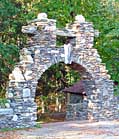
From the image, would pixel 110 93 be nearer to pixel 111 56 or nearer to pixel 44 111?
pixel 111 56

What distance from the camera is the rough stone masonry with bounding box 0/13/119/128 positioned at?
13312mm

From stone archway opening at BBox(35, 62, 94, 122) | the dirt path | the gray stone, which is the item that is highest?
stone archway opening at BBox(35, 62, 94, 122)

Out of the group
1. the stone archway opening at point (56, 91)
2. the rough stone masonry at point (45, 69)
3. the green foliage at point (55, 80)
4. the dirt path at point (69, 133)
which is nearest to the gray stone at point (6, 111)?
the rough stone masonry at point (45, 69)

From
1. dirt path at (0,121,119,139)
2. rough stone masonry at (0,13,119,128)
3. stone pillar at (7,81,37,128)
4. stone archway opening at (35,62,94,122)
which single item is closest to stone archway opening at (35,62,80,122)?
stone archway opening at (35,62,94,122)

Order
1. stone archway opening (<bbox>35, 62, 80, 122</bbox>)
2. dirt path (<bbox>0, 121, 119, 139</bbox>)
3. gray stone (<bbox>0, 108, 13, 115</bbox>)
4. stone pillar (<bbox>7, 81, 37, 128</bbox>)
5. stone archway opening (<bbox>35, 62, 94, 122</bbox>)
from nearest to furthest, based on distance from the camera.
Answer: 1. dirt path (<bbox>0, 121, 119, 139</bbox>)
2. gray stone (<bbox>0, 108, 13, 115</bbox>)
3. stone pillar (<bbox>7, 81, 37, 128</bbox>)
4. stone archway opening (<bbox>35, 62, 94, 122</bbox>)
5. stone archway opening (<bbox>35, 62, 80, 122</bbox>)

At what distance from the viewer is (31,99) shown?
13.5 m

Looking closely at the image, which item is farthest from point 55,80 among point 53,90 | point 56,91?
point 56,91

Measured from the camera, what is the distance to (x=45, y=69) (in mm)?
14000

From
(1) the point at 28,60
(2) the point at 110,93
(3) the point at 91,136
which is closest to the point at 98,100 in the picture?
(2) the point at 110,93

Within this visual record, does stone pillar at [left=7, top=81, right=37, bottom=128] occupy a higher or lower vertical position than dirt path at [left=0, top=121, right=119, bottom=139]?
higher

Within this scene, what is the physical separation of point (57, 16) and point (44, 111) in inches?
222

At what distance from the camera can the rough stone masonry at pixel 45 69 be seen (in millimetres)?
13312

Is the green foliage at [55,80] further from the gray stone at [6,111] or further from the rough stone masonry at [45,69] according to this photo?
the gray stone at [6,111]

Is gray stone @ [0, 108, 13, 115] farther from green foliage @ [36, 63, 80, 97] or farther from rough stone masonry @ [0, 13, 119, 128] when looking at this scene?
green foliage @ [36, 63, 80, 97]
